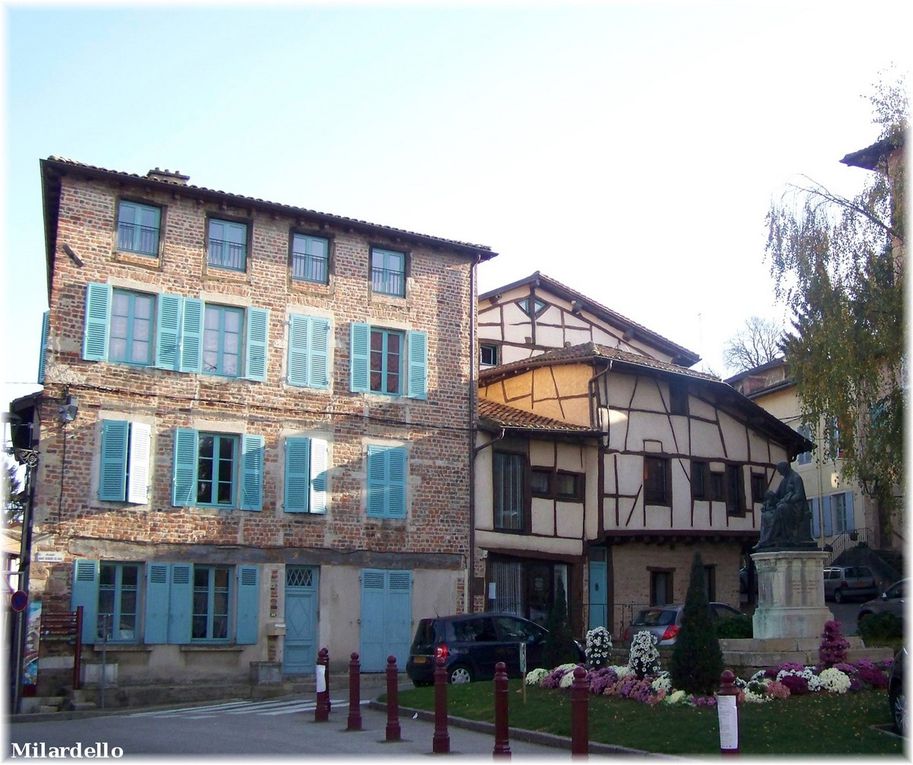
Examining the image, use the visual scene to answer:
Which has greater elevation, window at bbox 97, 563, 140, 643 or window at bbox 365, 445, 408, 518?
window at bbox 365, 445, 408, 518

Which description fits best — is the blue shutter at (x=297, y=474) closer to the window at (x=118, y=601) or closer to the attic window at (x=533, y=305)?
the window at (x=118, y=601)

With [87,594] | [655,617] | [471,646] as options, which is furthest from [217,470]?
[655,617]

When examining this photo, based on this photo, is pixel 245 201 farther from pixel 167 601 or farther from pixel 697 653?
pixel 697 653

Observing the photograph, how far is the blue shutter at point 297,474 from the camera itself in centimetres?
2352

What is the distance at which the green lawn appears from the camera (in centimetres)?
1156

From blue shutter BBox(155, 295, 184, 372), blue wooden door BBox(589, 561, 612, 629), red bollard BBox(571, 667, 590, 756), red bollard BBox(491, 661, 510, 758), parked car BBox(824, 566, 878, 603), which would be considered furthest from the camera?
parked car BBox(824, 566, 878, 603)

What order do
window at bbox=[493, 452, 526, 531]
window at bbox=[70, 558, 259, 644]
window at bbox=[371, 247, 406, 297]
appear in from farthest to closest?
window at bbox=[493, 452, 526, 531] → window at bbox=[371, 247, 406, 297] → window at bbox=[70, 558, 259, 644]

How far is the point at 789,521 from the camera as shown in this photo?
701 inches

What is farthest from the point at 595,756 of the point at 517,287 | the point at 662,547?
the point at 517,287

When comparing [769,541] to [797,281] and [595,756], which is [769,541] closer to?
[797,281]

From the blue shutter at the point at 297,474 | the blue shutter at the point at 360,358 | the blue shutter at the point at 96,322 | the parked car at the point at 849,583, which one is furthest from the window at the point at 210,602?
the parked car at the point at 849,583

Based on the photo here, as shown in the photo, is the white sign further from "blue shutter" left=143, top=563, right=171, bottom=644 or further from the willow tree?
"blue shutter" left=143, top=563, right=171, bottom=644

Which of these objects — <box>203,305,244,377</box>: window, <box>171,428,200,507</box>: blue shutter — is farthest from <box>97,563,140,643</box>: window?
<box>203,305,244,377</box>: window

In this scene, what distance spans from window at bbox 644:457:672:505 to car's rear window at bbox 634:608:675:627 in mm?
6900
